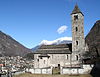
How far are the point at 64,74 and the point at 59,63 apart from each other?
15.0m

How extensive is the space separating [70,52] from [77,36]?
215 inches

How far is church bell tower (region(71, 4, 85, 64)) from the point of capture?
59281mm

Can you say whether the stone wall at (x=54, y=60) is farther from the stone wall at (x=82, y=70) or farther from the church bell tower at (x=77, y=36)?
the stone wall at (x=82, y=70)

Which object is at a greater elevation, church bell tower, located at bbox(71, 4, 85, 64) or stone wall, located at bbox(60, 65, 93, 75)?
church bell tower, located at bbox(71, 4, 85, 64)

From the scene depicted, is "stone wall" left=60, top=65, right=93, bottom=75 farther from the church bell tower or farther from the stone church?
the church bell tower

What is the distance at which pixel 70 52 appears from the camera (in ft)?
199

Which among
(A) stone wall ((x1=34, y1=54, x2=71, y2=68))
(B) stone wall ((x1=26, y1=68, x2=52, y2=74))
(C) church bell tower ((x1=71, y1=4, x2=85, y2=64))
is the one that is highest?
(C) church bell tower ((x1=71, y1=4, x2=85, y2=64))

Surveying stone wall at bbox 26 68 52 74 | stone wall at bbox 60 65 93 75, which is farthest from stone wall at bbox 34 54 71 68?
stone wall at bbox 60 65 93 75

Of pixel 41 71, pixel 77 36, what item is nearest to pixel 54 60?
pixel 77 36

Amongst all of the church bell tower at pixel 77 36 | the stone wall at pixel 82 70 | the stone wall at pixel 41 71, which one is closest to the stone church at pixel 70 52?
the church bell tower at pixel 77 36

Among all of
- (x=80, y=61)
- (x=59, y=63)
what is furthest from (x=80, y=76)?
(x=59, y=63)

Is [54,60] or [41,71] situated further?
[54,60]

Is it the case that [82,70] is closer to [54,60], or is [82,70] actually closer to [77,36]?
[77,36]

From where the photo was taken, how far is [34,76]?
1813 inches
